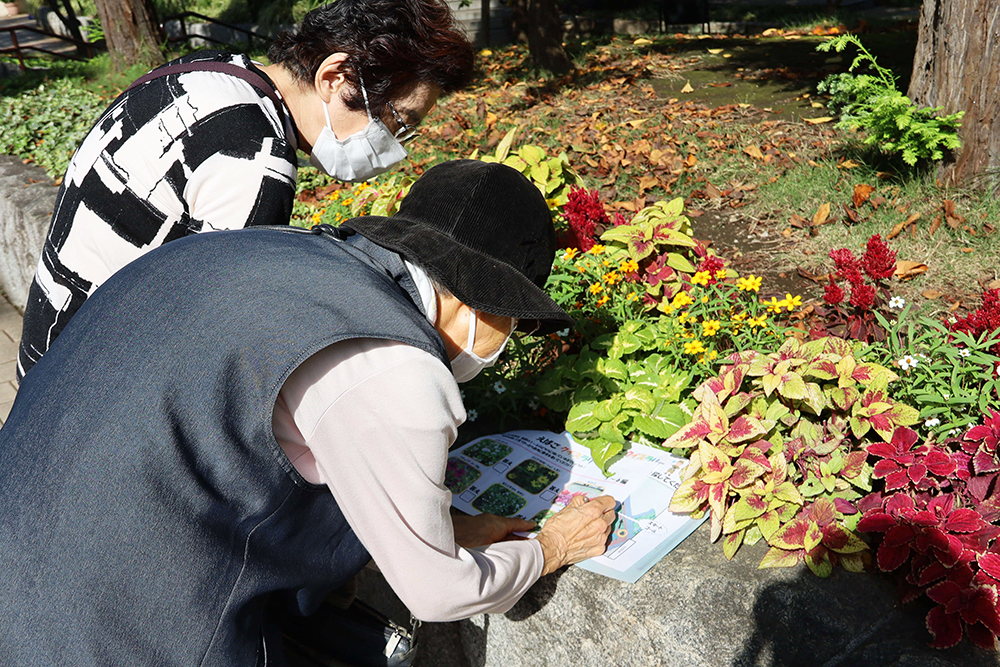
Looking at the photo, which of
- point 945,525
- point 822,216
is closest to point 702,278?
point 945,525

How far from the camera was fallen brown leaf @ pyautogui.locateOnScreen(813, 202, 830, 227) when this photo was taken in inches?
133

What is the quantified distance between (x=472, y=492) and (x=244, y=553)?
0.90 meters

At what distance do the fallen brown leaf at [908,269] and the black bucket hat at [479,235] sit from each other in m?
1.88

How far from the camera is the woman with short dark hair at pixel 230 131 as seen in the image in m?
1.75

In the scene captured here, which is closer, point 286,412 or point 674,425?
point 286,412

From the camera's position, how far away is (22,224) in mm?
4582

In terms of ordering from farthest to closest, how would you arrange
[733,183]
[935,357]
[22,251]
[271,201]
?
[22,251]
[733,183]
[935,357]
[271,201]

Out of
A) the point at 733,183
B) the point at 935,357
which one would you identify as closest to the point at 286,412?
the point at 935,357

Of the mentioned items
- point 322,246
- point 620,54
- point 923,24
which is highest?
point 322,246

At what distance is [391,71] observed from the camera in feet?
6.22

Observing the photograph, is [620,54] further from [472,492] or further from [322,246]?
[322,246]

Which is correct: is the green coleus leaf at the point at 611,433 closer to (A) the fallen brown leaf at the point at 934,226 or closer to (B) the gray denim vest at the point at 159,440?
(B) the gray denim vest at the point at 159,440

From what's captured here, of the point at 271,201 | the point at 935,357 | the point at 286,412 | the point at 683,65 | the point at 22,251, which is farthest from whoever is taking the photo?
the point at 683,65

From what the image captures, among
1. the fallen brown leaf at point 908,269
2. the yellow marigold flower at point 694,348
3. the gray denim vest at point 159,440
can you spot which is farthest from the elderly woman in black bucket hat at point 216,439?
the fallen brown leaf at point 908,269
